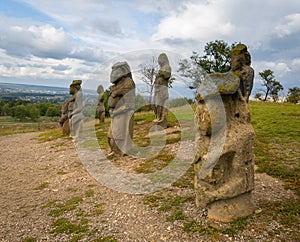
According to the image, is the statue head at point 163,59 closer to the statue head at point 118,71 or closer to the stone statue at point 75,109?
the statue head at point 118,71

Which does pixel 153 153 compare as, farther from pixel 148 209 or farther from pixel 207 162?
pixel 207 162

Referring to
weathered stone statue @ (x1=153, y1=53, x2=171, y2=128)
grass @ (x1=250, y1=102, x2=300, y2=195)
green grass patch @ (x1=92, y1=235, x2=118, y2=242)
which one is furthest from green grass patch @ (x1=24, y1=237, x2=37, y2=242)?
weathered stone statue @ (x1=153, y1=53, x2=171, y2=128)

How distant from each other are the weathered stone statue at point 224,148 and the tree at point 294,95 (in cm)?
3600

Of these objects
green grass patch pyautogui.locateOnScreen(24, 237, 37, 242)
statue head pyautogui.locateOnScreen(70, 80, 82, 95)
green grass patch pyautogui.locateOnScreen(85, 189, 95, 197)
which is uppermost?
statue head pyautogui.locateOnScreen(70, 80, 82, 95)

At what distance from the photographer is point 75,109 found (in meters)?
18.8

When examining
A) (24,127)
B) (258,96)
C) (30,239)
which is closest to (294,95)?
(258,96)

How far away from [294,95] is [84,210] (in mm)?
40173

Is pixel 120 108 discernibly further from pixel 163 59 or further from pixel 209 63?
pixel 209 63

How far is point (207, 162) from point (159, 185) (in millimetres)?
3043

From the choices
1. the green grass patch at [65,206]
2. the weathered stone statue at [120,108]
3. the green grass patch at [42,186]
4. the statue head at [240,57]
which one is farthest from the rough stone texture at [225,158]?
the weathered stone statue at [120,108]

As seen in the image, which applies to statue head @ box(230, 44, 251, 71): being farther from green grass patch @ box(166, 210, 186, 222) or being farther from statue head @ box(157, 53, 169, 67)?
statue head @ box(157, 53, 169, 67)

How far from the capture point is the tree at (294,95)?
121ft

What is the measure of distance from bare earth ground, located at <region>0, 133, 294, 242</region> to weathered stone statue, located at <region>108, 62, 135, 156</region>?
1.97 metres

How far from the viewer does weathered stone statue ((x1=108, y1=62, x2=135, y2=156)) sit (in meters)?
12.0
